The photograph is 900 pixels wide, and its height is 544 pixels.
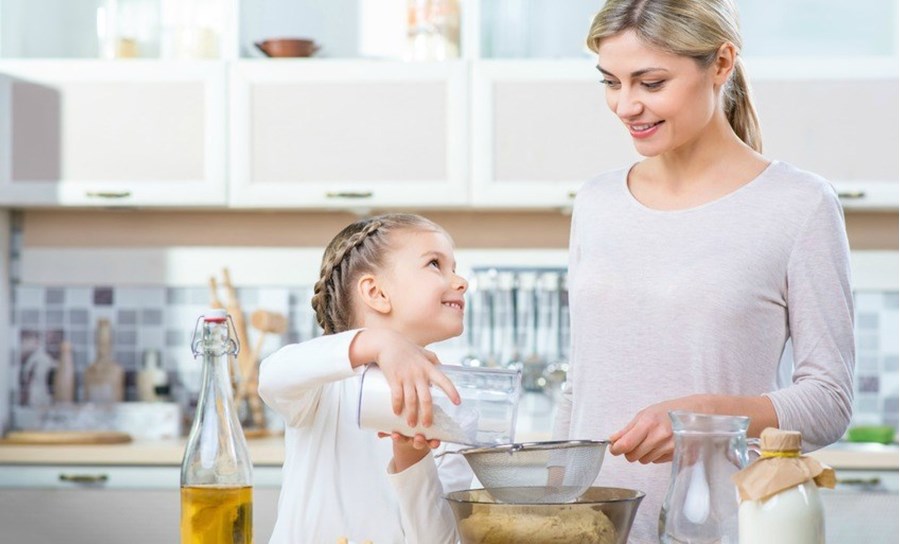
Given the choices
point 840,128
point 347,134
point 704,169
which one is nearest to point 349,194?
point 347,134

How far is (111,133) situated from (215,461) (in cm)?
245

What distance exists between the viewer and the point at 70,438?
3406 mm

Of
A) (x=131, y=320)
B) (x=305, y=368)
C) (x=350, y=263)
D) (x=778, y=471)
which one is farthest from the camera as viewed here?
(x=131, y=320)

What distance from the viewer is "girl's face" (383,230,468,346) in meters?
1.57

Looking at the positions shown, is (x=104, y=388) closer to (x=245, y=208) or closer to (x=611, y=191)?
(x=245, y=208)

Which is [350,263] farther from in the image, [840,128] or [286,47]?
[840,128]

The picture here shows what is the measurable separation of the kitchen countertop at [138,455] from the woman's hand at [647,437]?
1970 millimetres

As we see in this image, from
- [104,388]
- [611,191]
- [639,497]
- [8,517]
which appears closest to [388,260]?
[611,191]

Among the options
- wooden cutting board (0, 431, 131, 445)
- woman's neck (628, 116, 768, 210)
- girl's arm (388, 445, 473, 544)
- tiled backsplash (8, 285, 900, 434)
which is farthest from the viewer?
tiled backsplash (8, 285, 900, 434)

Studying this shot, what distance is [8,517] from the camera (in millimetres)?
3344

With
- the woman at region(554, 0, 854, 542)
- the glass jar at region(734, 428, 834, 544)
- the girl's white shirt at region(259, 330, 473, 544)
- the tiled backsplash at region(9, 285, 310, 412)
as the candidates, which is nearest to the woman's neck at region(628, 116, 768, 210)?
the woman at region(554, 0, 854, 542)

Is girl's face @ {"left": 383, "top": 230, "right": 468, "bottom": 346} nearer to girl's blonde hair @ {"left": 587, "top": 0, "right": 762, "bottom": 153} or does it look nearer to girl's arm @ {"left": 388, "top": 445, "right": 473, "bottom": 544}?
girl's arm @ {"left": 388, "top": 445, "right": 473, "bottom": 544}

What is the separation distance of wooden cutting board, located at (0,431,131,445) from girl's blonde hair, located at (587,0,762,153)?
218 cm

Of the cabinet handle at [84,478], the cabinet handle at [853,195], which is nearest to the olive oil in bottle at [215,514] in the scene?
the cabinet handle at [84,478]
